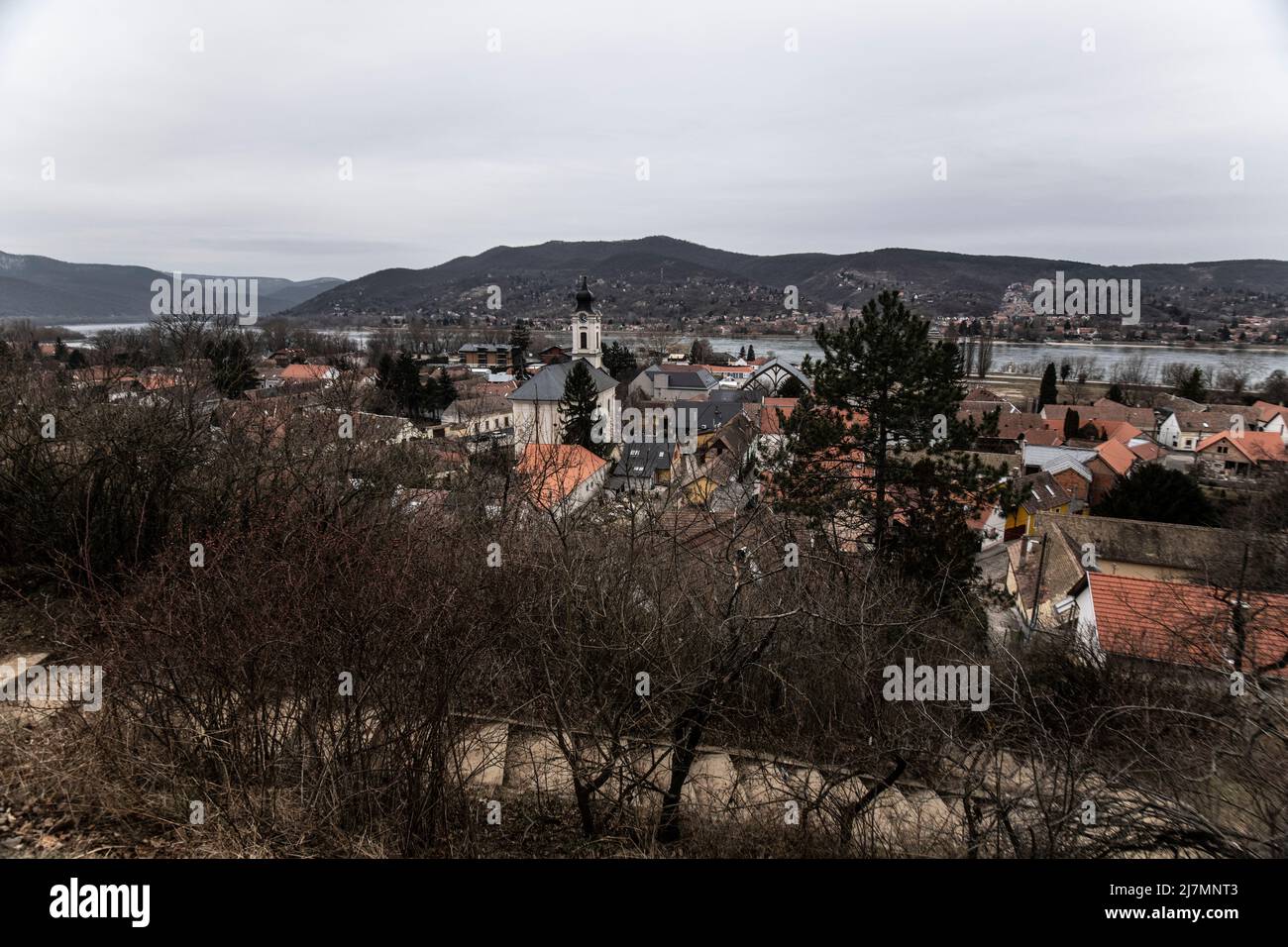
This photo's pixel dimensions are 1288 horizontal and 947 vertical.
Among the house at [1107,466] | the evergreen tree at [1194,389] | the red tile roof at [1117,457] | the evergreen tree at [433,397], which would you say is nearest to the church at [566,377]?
the evergreen tree at [433,397]

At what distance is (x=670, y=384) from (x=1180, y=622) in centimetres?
5315

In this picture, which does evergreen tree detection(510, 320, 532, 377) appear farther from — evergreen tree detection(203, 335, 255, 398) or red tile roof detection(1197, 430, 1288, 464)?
red tile roof detection(1197, 430, 1288, 464)

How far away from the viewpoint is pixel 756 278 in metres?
194

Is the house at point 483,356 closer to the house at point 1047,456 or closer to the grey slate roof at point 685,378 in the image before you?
the grey slate roof at point 685,378

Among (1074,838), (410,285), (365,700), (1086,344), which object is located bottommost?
(1074,838)

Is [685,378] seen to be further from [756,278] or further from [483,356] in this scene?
[756,278]

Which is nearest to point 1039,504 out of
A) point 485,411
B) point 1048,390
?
point 485,411

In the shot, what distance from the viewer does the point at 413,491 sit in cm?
1091

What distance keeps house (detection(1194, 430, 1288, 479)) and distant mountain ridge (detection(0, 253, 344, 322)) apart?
12592 cm

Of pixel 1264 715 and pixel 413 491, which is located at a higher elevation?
pixel 413 491

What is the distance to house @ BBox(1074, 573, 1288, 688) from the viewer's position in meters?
6.99
